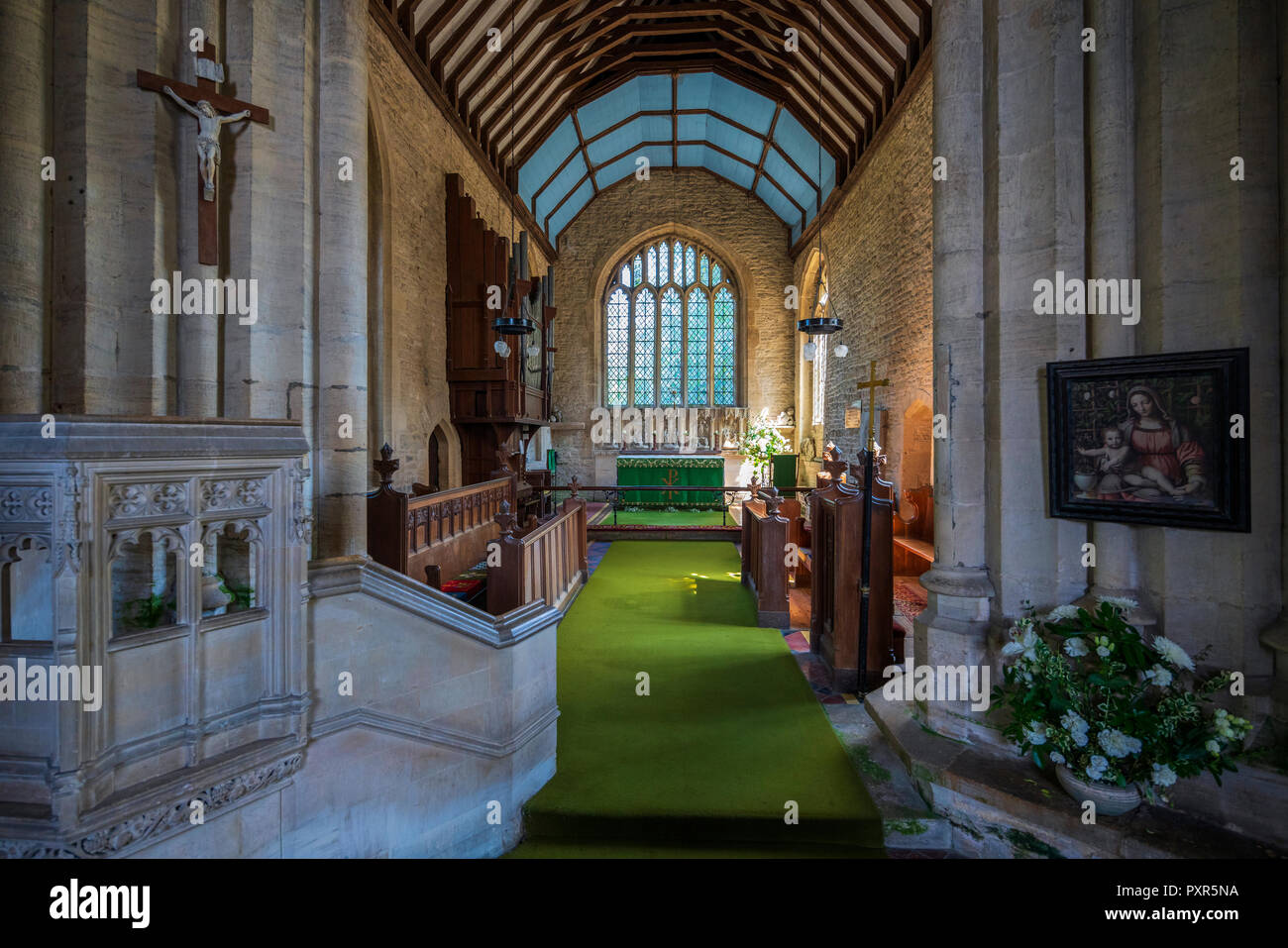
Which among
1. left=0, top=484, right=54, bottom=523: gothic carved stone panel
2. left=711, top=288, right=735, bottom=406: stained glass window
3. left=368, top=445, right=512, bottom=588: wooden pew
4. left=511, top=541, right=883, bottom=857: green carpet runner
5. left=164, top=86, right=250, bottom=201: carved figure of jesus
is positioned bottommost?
left=511, top=541, right=883, bottom=857: green carpet runner

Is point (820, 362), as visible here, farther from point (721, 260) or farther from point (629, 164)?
point (629, 164)

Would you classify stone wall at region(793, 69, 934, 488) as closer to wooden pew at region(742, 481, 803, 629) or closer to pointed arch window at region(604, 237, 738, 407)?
wooden pew at region(742, 481, 803, 629)

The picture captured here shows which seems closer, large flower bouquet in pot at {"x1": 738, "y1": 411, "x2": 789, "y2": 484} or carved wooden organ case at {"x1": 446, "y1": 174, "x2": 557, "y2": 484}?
carved wooden organ case at {"x1": 446, "y1": 174, "x2": 557, "y2": 484}

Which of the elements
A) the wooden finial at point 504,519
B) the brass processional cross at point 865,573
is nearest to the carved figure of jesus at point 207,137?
the wooden finial at point 504,519

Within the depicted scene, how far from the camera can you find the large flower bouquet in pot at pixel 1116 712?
2115mm

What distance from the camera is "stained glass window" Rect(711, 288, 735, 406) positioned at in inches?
585

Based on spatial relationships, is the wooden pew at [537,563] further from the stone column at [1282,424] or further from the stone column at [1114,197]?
the stone column at [1282,424]

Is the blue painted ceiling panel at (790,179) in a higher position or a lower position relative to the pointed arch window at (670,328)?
higher

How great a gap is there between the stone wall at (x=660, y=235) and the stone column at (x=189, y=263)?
37.4 feet

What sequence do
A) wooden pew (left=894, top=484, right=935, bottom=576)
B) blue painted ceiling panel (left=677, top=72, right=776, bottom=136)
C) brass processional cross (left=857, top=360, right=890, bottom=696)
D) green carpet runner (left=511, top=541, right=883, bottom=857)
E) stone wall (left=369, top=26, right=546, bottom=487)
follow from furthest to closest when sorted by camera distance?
1. blue painted ceiling panel (left=677, top=72, right=776, bottom=136)
2. stone wall (left=369, top=26, right=546, bottom=487)
3. wooden pew (left=894, top=484, right=935, bottom=576)
4. brass processional cross (left=857, top=360, right=890, bottom=696)
5. green carpet runner (left=511, top=541, right=883, bottom=857)

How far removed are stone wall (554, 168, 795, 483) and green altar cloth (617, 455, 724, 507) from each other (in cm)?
207

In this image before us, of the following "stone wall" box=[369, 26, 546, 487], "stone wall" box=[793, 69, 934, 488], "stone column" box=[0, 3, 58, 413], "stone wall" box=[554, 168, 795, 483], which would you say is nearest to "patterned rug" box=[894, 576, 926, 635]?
"stone wall" box=[793, 69, 934, 488]

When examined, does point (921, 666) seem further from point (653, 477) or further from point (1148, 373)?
point (653, 477)

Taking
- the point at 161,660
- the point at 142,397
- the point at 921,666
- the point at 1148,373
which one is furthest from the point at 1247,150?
the point at 142,397
